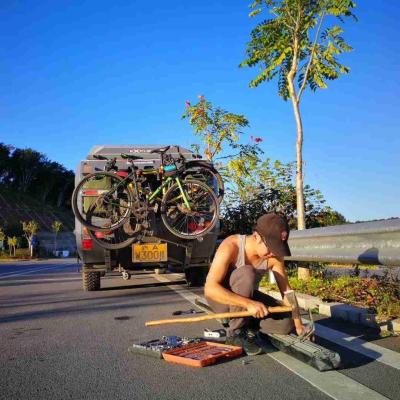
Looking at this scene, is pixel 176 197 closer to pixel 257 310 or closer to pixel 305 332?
pixel 305 332

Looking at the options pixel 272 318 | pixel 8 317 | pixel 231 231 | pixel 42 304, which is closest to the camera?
pixel 272 318

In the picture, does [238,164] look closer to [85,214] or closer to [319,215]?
[319,215]

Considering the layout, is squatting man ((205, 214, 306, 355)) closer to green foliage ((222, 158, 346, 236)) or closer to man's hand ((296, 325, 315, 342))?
man's hand ((296, 325, 315, 342))

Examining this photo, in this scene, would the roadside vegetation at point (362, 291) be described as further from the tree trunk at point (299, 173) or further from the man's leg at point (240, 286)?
the man's leg at point (240, 286)

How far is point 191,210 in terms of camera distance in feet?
28.1

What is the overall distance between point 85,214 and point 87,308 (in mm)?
1774

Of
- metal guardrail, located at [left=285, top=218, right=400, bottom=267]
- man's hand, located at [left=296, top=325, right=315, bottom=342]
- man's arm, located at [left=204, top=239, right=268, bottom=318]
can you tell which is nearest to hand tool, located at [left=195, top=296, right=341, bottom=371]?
man's hand, located at [left=296, top=325, right=315, bottom=342]

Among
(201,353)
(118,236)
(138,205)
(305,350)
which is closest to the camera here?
(305,350)

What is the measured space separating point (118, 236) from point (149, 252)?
0.59 m

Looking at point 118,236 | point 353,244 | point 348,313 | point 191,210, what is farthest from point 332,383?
point 118,236

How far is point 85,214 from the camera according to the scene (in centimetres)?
864

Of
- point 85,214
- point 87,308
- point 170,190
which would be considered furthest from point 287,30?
point 87,308

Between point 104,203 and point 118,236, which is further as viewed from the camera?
point 118,236

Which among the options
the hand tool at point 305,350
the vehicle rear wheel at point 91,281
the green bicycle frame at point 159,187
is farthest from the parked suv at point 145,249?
the hand tool at point 305,350
